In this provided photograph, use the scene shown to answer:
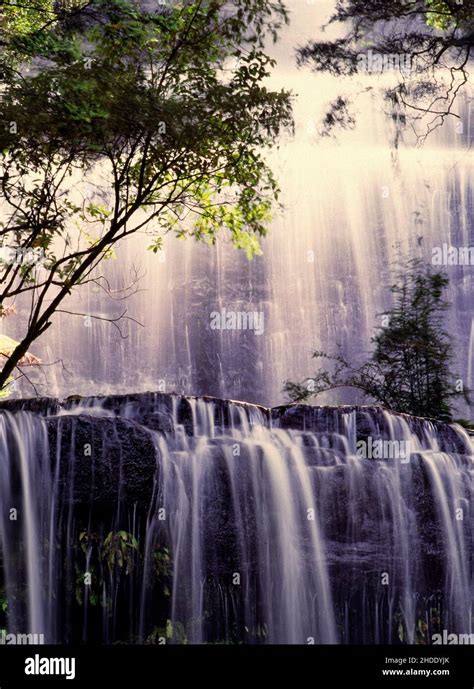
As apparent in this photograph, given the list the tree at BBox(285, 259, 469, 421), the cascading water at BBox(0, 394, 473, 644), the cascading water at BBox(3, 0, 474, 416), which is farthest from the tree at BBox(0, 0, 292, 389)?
the cascading water at BBox(3, 0, 474, 416)

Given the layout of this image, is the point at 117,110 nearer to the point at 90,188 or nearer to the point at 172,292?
the point at 90,188

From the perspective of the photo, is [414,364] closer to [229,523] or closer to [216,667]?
[229,523]

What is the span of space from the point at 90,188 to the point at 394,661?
10.9 metres

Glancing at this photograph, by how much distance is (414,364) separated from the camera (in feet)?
44.1

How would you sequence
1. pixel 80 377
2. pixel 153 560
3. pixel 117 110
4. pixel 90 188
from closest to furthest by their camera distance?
pixel 153 560 → pixel 117 110 → pixel 90 188 → pixel 80 377

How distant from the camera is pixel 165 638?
7.40 m

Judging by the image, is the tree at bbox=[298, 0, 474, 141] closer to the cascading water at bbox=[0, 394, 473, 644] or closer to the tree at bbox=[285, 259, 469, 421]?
the tree at bbox=[285, 259, 469, 421]

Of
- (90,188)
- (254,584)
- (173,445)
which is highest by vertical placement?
(90,188)

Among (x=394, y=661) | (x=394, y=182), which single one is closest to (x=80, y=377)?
(x=394, y=182)

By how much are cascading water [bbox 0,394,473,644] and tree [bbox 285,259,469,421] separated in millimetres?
4087

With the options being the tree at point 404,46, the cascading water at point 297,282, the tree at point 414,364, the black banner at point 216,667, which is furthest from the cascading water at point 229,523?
the cascading water at point 297,282

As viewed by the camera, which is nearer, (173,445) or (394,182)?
(173,445)

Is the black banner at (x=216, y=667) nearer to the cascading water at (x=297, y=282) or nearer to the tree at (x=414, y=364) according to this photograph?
the tree at (x=414, y=364)

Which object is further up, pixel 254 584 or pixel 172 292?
pixel 172 292
